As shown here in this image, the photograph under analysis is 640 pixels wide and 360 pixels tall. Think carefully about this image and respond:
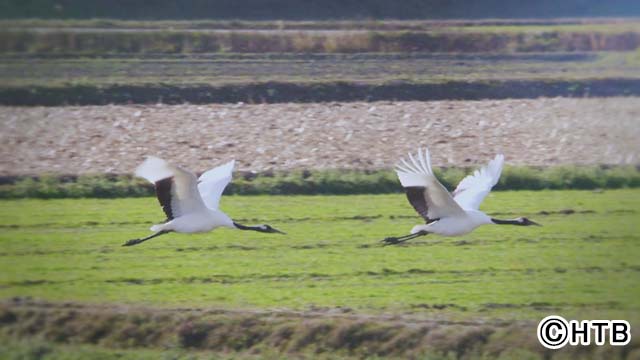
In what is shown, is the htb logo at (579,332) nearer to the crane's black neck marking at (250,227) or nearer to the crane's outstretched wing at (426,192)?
the crane's outstretched wing at (426,192)

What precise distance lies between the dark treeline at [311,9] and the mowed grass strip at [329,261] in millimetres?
1230

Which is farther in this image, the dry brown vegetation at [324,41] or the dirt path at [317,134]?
the dry brown vegetation at [324,41]

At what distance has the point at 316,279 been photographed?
799 cm

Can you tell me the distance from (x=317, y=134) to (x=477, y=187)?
1.35 meters

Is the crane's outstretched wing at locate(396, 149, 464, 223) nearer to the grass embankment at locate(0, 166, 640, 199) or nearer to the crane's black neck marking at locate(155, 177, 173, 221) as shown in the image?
the grass embankment at locate(0, 166, 640, 199)

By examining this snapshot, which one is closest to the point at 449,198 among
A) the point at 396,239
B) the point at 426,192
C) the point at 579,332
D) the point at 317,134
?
the point at 426,192

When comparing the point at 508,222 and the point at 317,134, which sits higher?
the point at 317,134

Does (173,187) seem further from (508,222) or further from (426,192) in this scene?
(508,222)

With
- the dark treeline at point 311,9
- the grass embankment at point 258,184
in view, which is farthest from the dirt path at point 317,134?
the dark treeline at point 311,9

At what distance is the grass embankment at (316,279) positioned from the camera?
7707 mm

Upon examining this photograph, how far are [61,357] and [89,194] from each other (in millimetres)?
1432

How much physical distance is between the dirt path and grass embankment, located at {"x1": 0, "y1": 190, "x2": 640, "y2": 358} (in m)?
0.34

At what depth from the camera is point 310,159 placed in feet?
29.2

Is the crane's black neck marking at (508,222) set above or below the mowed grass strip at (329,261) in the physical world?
above
